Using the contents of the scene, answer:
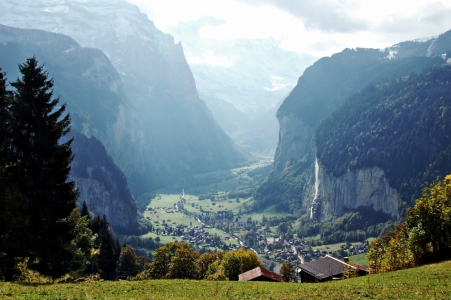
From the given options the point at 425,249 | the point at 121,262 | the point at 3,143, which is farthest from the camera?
the point at 121,262

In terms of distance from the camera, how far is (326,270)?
7694cm

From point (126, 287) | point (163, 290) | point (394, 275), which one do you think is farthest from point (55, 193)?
point (394, 275)

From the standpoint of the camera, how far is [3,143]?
41.5 meters

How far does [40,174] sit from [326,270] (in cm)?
5738

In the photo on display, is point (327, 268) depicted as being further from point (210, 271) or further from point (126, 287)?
point (126, 287)

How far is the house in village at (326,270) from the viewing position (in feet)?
243

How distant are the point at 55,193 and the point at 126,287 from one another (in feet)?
47.1

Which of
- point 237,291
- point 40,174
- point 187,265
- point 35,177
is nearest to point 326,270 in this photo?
point 187,265

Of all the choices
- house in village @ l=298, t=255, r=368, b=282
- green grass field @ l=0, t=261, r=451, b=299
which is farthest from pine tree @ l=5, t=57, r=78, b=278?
house in village @ l=298, t=255, r=368, b=282

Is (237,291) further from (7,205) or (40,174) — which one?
(40,174)

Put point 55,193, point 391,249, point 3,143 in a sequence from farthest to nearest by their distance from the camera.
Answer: point 391,249 < point 55,193 < point 3,143

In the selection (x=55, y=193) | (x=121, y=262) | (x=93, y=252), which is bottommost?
(x=121, y=262)

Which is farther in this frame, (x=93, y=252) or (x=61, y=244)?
(x=93, y=252)

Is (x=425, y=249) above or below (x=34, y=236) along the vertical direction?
below
